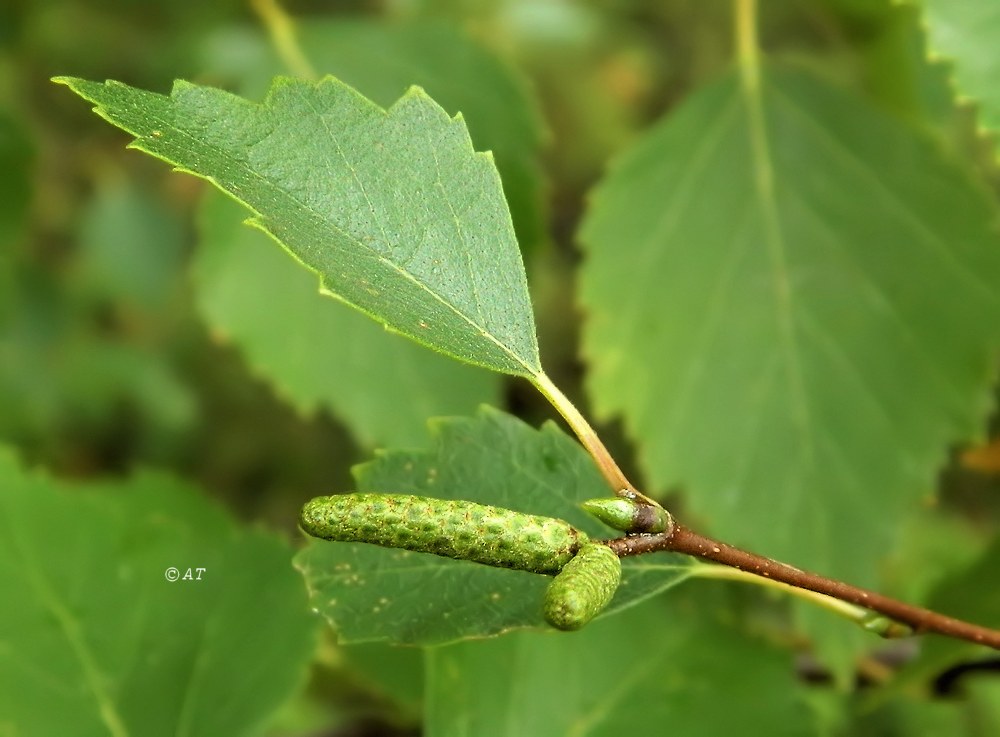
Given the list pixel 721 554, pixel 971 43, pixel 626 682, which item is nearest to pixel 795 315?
pixel 971 43

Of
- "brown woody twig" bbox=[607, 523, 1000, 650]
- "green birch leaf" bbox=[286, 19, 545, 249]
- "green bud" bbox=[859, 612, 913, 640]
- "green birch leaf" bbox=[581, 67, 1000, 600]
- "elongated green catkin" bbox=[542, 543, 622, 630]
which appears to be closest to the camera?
"elongated green catkin" bbox=[542, 543, 622, 630]

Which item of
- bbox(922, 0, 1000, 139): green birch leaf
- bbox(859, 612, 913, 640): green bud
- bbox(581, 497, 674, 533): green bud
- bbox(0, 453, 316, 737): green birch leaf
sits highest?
bbox(922, 0, 1000, 139): green birch leaf

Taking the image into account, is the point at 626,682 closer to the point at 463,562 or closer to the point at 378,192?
the point at 463,562

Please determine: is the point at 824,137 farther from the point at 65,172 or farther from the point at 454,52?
the point at 65,172

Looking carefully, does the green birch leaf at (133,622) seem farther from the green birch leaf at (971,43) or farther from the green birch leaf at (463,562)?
the green birch leaf at (971,43)

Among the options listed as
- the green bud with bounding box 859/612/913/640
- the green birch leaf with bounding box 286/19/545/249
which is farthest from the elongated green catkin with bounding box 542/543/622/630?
the green birch leaf with bounding box 286/19/545/249

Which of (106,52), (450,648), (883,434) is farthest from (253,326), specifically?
(106,52)

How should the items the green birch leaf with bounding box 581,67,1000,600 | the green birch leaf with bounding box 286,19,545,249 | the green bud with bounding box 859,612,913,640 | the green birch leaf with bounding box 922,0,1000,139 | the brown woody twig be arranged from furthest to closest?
the green birch leaf with bounding box 286,19,545,249
the green birch leaf with bounding box 581,67,1000,600
the green birch leaf with bounding box 922,0,1000,139
the green bud with bounding box 859,612,913,640
the brown woody twig

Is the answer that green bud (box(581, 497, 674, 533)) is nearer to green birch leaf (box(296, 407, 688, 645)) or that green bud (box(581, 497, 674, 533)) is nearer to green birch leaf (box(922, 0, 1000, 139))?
green birch leaf (box(296, 407, 688, 645))
